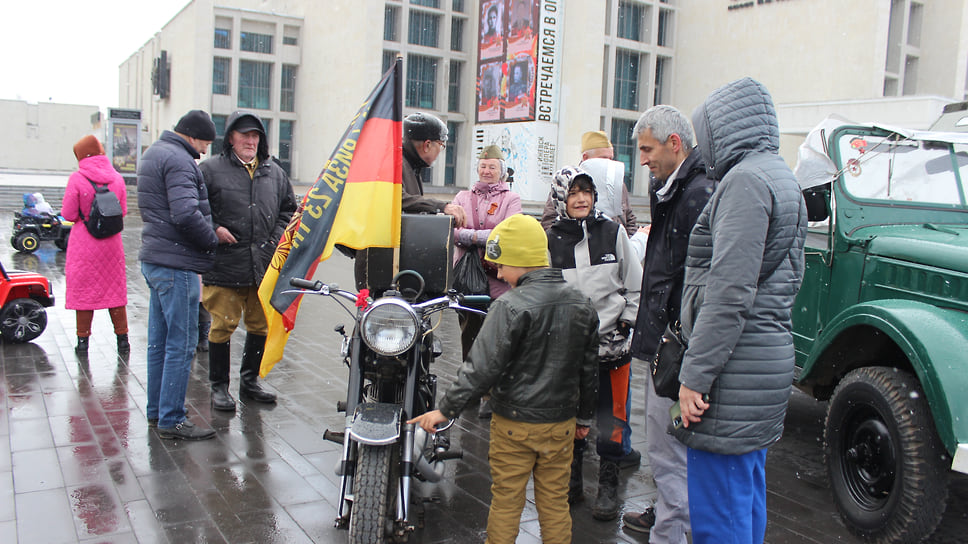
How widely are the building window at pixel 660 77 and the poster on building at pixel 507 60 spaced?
24.8m

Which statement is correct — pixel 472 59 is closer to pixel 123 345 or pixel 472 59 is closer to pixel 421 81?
pixel 421 81

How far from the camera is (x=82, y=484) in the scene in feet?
12.6

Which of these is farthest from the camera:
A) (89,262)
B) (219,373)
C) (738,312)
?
(89,262)

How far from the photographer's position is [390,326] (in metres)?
3.18

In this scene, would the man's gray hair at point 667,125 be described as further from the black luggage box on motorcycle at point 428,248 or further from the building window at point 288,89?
the building window at point 288,89

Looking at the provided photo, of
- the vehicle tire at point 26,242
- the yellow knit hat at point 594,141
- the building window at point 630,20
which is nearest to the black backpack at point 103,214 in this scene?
the yellow knit hat at point 594,141

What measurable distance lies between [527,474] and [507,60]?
2691 centimetres

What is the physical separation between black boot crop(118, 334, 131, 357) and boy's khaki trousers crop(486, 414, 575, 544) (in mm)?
4940

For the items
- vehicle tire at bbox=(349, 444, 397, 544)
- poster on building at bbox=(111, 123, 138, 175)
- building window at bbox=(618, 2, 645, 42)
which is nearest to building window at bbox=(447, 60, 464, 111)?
building window at bbox=(618, 2, 645, 42)

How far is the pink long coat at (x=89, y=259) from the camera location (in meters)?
6.62

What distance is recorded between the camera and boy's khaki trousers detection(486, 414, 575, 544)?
2977 millimetres

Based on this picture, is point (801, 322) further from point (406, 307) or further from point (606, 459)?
point (406, 307)

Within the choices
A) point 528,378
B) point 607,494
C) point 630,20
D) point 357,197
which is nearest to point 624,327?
point 607,494

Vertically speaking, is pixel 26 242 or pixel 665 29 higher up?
pixel 665 29
